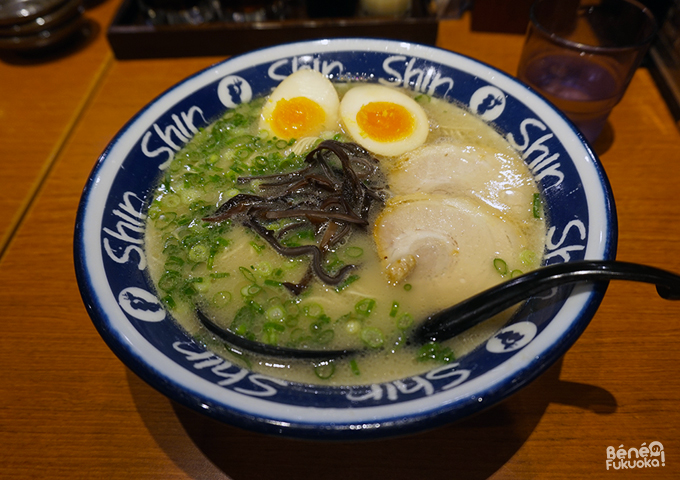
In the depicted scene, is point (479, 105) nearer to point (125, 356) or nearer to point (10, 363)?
point (125, 356)

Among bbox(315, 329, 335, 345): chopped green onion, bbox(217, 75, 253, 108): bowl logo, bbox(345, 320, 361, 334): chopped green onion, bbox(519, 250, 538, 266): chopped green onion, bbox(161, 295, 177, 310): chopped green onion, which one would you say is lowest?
bbox(315, 329, 335, 345): chopped green onion

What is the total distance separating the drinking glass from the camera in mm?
1865

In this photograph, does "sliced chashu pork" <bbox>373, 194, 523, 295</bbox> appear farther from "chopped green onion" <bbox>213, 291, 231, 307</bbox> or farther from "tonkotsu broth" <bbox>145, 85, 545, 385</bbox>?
"chopped green onion" <bbox>213, 291, 231, 307</bbox>

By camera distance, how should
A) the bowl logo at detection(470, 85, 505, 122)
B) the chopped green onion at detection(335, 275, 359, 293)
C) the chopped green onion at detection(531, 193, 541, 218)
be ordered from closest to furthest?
the chopped green onion at detection(335, 275, 359, 293), the chopped green onion at detection(531, 193, 541, 218), the bowl logo at detection(470, 85, 505, 122)

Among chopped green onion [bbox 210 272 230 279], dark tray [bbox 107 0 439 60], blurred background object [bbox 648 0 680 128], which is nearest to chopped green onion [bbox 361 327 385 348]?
chopped green onion [bbox 210 272 230 279]

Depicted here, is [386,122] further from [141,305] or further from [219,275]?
[141,305]

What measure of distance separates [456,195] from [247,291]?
856 mm

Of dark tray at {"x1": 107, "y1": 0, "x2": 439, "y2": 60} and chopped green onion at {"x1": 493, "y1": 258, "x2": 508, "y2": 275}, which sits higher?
dark tray at {"x1": 107, "y1": 0, "x2": 439, "y2": 60}

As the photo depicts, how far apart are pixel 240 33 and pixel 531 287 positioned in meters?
2.26

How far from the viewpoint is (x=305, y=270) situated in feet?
4.72

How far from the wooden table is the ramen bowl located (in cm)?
27

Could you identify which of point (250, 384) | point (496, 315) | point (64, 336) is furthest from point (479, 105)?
point (64, 336)

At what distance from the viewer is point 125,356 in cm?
101

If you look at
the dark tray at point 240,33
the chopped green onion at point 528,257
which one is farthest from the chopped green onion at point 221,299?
the dark tray at point 240,33
